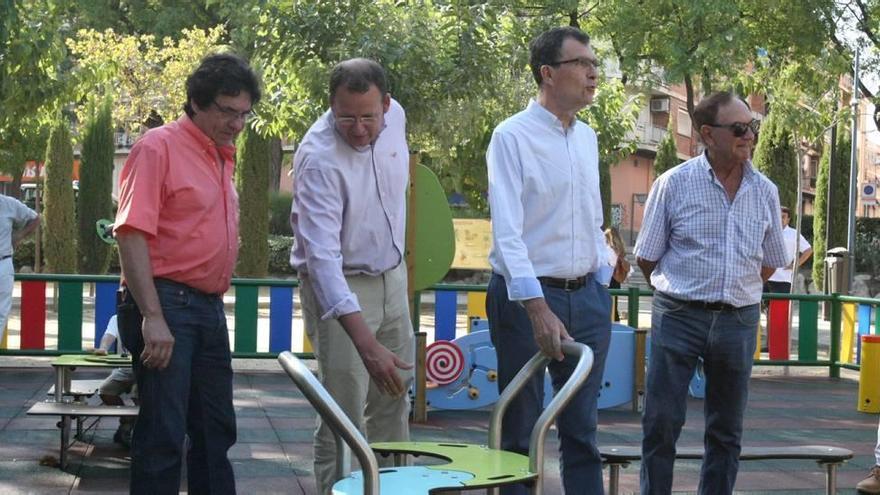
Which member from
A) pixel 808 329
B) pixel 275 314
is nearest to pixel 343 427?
pixel 275 314

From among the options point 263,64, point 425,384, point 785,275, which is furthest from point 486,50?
point 425,384

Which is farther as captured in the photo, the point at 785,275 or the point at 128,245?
the point at 785,275

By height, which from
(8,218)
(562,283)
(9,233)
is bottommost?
(562,283)

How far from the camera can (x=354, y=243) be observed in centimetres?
463

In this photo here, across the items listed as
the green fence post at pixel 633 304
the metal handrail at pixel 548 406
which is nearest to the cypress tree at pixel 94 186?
the green fence post at pixel 633 304

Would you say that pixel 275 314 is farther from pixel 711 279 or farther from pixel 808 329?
pixel 711 279

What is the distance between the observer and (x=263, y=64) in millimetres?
19969

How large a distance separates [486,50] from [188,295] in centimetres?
1509

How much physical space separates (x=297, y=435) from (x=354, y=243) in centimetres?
471

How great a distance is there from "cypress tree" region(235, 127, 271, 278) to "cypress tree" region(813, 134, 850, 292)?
12318 mm

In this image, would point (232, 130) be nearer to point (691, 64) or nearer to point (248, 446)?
point (248, 446)

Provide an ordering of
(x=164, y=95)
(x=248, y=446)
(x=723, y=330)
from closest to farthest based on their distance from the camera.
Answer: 1. (x=723, y=330)
2. (x=248, y=446)
3. (x=164, y=95)

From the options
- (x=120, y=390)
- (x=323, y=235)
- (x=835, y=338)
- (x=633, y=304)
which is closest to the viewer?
(x=323, y=235)

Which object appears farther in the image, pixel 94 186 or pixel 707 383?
pixel 94 186
